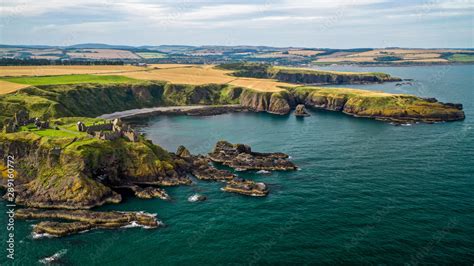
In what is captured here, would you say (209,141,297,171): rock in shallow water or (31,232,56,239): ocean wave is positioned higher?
(209,141,297,171): rock in shallow water

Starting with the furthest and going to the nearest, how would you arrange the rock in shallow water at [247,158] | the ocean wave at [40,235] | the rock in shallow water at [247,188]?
the rock in shallow water at [247,158]
the rock in shallow water at [247,188]
the ocean wave at [40,235]

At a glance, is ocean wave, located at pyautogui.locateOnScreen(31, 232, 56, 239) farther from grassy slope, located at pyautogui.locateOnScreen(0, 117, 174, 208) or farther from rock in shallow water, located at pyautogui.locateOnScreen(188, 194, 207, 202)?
rock in shallow water, located at pyautogui.locateOnScreen(188, 194, 207, 202)

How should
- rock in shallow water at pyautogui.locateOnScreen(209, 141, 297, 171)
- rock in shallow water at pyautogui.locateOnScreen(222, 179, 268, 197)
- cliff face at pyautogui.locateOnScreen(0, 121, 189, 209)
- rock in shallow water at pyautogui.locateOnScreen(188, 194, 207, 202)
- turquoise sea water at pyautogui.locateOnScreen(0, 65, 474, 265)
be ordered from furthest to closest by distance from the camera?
1. rock in shallow water at pyautogui.locateOnScreen(209, 141, 297, 171)
2. rock in shallow water at pyautogui.locateOnScreen(222, 179, 268, 197)
3. rock in shallow water at pyautogui.locateOnScreen(188, 194, 207, 202)
4. cliff face at pyautogui.locateOnScreen(0, 121, 189, 209)
5. turquoise sea water at pyautogui.locateOnScreen(0, 65, 474, 265)

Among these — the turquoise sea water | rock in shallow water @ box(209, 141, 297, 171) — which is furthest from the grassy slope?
rock in shallow water @ box(209, 141, 297, 171)

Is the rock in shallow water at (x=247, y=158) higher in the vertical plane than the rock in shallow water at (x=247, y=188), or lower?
higher

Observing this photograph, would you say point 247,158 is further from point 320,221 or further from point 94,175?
point 320,221

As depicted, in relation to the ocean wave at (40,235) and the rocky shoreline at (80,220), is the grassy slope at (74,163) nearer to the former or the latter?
the rocky shoreline at (80,220)

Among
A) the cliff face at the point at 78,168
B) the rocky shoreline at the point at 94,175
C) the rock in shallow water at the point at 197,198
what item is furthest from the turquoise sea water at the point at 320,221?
the cliff face at the point at 78,168
